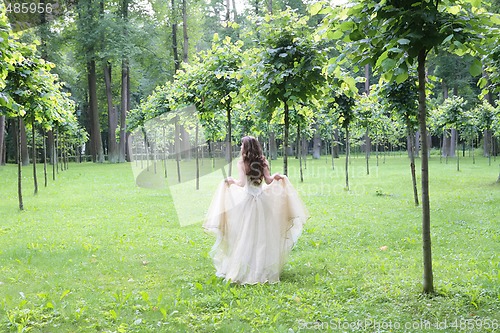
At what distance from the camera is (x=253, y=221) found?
591cm

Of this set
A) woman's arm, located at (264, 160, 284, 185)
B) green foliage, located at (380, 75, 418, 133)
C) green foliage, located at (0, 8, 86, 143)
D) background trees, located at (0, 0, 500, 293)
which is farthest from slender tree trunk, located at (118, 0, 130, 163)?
woman's arm, located at (264, 160, 284, 185)

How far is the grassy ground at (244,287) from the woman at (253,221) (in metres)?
0.28

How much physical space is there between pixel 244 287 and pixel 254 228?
77 cm

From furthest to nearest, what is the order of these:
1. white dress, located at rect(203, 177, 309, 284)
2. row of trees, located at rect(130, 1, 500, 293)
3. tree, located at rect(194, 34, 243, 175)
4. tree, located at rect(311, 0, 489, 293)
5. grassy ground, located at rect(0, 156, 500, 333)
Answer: tree, located at rect(194, 34, 243, 175)
white dress, located at rect(203, 177, 309, 284)
grassy ground, located at rect(0, 156, 500, 333)
row of trees, located at rect(130, 1, 500, 293)
tree, located at rect(311, 0, 489, 293)

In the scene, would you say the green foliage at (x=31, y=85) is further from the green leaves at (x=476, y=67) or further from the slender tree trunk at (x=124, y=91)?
the slender tree trunk at (x=124, y=91)

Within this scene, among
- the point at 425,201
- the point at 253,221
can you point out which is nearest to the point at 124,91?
the point at 253,221

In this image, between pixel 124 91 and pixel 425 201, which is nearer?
pixel 425 201

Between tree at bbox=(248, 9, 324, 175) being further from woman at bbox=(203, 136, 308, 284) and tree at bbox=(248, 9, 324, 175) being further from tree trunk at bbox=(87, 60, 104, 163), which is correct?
tree trunk at bbox=(87, 60, 104, 163)

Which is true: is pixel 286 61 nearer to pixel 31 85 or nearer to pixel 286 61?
pixel 286 61

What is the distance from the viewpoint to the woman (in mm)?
5848

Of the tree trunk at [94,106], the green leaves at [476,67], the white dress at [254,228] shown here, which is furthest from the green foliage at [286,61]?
the tree trunk at [94,106]

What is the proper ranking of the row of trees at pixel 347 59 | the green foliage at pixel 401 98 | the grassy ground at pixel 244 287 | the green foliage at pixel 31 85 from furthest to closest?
1. the green foliage at pixel 401 98
2. the green foliage at pixel 31 85
3. the grassy ground at pixel 244 287
4. the row of trees at pixel 347 59

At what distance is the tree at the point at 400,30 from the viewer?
4086 millimetres

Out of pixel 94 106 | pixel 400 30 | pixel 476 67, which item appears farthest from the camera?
pixel 94 106
